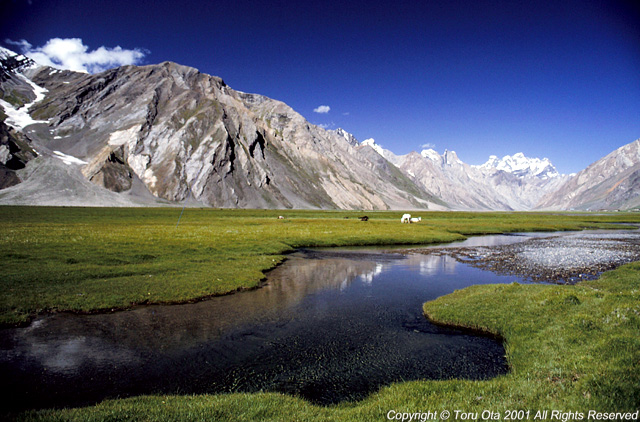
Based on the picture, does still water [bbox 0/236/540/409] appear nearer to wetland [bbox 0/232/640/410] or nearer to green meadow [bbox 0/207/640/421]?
wetland [bbox 0/232/640/410]

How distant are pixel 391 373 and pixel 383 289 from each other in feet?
45.6

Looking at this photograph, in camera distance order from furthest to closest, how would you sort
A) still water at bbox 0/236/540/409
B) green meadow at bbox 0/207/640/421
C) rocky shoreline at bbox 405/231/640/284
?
rocky shoreline at bbox 405/231/640/284, still water at bbox 0/236/540/409, green meadow at bbox 0/207/640/421

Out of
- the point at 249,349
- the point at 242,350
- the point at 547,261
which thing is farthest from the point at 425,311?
the point at 547,261

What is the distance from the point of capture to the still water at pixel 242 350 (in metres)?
12.3

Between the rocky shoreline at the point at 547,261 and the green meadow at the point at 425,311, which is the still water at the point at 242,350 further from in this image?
the rocky shoreline at the point at 547,261

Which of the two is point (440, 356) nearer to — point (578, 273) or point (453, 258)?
point (578, 273)

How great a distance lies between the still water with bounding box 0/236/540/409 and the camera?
12281mm

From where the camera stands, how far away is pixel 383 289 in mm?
27094

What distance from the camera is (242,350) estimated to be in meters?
15.5

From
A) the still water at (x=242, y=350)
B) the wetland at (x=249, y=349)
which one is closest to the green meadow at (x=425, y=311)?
the wetland at (x=249, y=349)

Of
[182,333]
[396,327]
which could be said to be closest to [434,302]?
[396,327]

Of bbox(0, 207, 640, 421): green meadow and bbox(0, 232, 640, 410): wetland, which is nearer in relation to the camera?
bbox(0, 207, 640, 421): green meadow

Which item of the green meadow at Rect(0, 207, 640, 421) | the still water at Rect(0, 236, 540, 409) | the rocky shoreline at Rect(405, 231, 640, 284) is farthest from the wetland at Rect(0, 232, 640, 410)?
the rocky shoreline at Rect(405, 231, 640, 284)

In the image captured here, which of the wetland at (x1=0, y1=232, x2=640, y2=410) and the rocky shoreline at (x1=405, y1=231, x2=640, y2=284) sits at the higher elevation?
the rocky shoreline at (x1=405, y1=231, x2=640, y2=284)
